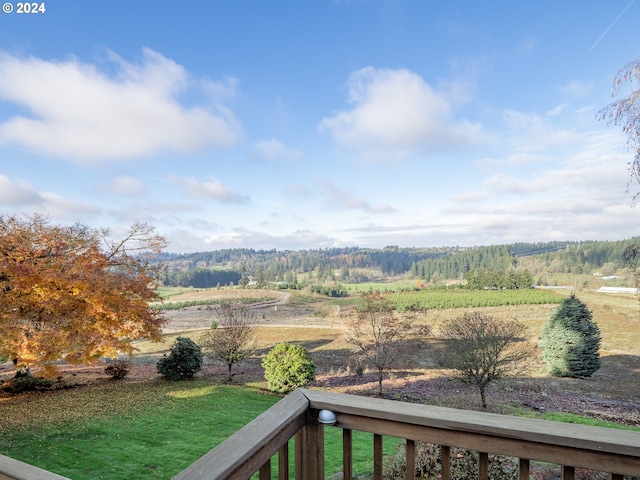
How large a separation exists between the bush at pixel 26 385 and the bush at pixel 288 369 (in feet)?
15.2

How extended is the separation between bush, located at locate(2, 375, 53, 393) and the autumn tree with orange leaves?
0.25m

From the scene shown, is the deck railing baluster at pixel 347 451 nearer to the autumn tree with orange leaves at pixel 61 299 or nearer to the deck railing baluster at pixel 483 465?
the deck railing baluster at pixel 483 465

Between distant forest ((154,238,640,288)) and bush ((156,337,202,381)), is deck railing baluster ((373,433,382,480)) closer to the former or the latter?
distant forest ((154,238,640,288))

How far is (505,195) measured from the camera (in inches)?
555

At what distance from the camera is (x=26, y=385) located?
6.63 m

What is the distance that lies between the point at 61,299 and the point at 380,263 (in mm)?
28442

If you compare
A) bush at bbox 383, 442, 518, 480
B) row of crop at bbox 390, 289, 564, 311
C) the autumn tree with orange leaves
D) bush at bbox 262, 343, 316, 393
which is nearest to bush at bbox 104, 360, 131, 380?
the autumn tree with orange leaves

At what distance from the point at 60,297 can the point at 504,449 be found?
7168 millimetres

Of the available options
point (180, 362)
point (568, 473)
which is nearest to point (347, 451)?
point (568, 473)

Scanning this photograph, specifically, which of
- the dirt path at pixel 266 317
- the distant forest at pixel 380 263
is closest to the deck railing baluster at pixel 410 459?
the distant forest at pixel 380 263

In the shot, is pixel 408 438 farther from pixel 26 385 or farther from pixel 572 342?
pixel 572 342

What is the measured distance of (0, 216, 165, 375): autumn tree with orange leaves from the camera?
5.53 meters

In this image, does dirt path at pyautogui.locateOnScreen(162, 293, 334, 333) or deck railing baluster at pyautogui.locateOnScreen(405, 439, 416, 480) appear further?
dirt path at pyautogui.locateOnScreen(162, 293, 334, 333)

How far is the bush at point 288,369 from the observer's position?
720cm
